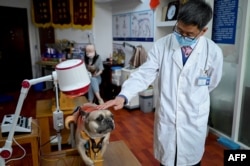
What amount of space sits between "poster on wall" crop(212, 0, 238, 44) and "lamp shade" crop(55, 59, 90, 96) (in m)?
2.35

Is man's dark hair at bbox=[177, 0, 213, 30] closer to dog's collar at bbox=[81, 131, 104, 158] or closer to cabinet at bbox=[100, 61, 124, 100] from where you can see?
dog's collar at bbox=[81, 131, 104, 158]

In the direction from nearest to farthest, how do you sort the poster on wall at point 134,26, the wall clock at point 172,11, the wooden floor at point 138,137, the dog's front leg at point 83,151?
1. the dog's front leg at point 83,151
2. the wooden floor at point 138,137
3. the wall clock at point 172,11
4. the poster on wall at point 134,26

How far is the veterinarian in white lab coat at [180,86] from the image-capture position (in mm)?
1160

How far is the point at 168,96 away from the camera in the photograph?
1179 mm

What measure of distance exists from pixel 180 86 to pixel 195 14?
1.20 ft

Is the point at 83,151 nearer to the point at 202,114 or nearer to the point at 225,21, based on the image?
the point at 202,114

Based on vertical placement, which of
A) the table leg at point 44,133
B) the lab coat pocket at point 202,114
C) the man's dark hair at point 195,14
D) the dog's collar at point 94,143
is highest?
the man's dark hair at point 195,14

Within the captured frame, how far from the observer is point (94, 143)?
40.5 inches

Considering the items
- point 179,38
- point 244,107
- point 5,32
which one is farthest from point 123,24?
point 179,38

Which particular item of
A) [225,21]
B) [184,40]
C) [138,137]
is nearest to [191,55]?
[184,40]

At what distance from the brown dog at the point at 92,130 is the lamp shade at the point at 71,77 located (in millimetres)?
207

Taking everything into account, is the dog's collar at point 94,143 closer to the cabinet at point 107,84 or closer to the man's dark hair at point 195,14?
the man's dark hair at point 195,14

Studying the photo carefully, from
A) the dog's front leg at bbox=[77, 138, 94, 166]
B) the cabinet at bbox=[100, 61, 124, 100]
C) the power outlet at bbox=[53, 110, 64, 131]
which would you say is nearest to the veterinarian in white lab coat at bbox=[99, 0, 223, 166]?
the dog's front leg at bbox=[77, 138, 94, 166]

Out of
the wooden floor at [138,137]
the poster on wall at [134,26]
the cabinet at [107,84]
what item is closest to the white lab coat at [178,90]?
the wooden floor at [138,137]
